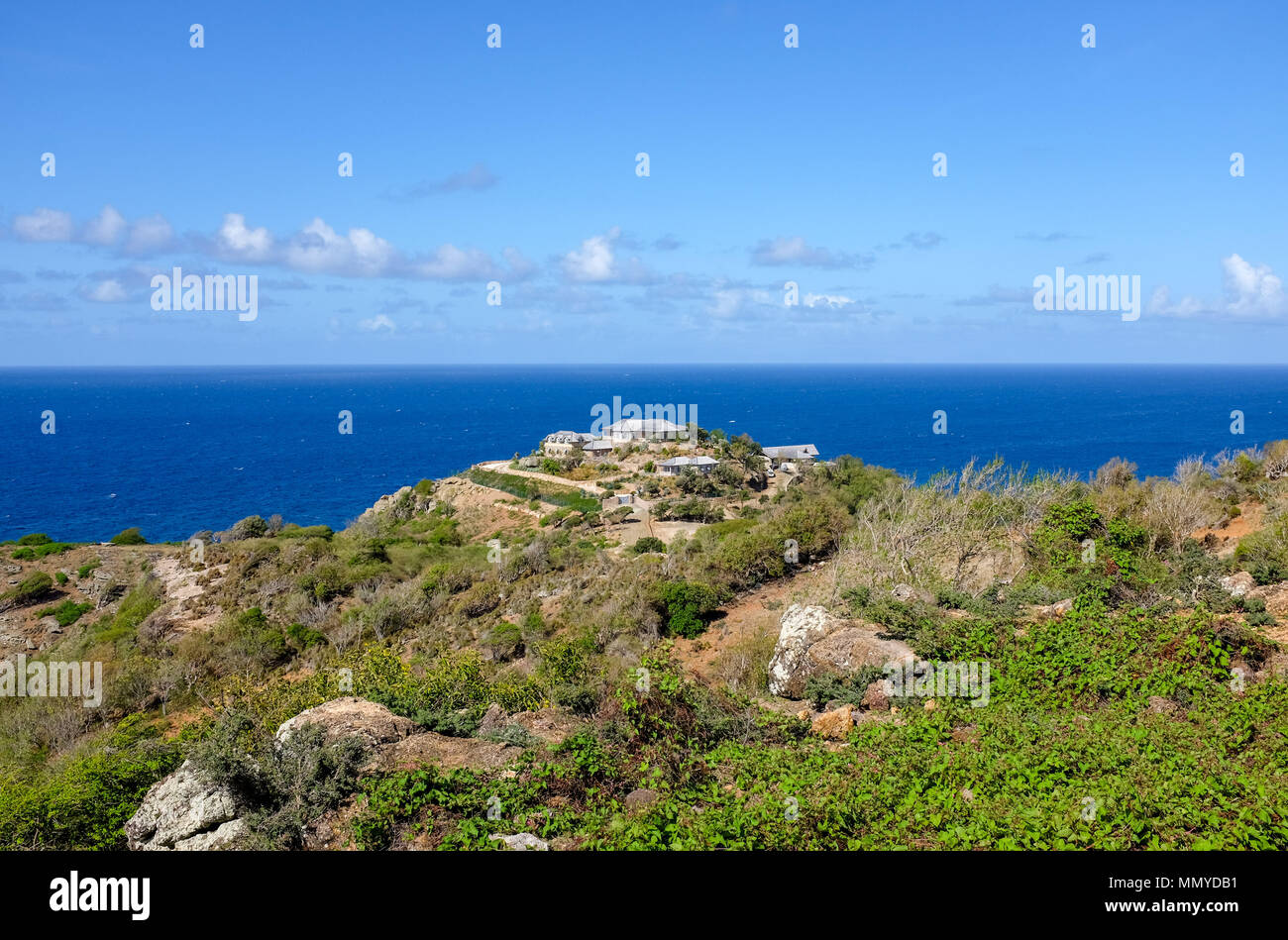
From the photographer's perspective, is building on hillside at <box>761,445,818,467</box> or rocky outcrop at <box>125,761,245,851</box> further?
building on hillside at <box>761,445,818,467</box>

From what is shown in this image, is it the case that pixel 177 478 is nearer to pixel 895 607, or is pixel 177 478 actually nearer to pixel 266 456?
pixel 266 456

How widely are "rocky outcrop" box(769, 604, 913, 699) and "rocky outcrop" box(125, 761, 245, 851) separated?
28.6 feet

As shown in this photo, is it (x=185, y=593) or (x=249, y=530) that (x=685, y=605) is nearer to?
(x=185, y=593)

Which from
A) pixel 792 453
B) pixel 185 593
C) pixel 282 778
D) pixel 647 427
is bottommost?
pixel 185 593

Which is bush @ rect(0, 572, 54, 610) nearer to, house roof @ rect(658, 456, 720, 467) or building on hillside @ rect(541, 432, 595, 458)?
building on hillside @ rect(541, 432, 595, 458)

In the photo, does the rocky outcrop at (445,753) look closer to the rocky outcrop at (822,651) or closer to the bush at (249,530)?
the rocky outcrop at (822,651)

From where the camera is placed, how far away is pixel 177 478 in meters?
83.4

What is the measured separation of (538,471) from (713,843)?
51.6 meters

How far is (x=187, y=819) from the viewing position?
8.30m

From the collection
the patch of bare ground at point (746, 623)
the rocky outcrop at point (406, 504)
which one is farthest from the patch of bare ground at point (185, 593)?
the rocky outcrop at point (406, 504)

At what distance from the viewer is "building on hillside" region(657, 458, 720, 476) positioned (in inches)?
2087

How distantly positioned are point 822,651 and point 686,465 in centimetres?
4067

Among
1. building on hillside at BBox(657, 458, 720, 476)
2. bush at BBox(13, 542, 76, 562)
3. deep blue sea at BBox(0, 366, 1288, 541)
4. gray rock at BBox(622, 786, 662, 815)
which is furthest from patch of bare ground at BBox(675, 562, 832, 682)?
deep blue sea at BBox(0, 366, 1288, 541)

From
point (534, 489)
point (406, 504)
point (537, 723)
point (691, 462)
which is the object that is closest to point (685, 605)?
point (537, 723)
